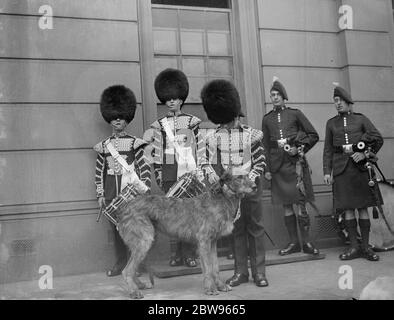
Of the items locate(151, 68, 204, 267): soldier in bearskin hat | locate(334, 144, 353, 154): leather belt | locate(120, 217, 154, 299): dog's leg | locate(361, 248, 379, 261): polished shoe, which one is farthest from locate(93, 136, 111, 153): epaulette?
locate(361, 248, 379, 261): polished shoe

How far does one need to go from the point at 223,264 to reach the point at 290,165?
1.75m

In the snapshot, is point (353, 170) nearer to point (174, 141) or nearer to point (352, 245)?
point (352, 245)

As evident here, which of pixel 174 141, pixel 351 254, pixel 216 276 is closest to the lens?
pixel 216 276

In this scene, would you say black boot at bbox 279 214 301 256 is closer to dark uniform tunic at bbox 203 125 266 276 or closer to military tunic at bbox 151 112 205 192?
dark uniform tunic at bbox 203 125 266 276

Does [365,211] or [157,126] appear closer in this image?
[157,126]

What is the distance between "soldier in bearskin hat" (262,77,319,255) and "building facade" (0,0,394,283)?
514mm

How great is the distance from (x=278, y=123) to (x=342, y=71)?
1916mm

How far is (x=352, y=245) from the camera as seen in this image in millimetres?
6770

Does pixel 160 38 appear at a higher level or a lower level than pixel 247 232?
higher

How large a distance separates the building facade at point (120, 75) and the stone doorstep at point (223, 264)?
0.68m

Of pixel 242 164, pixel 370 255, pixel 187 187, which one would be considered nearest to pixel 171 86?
pixel 187 187

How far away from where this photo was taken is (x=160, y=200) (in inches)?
210
